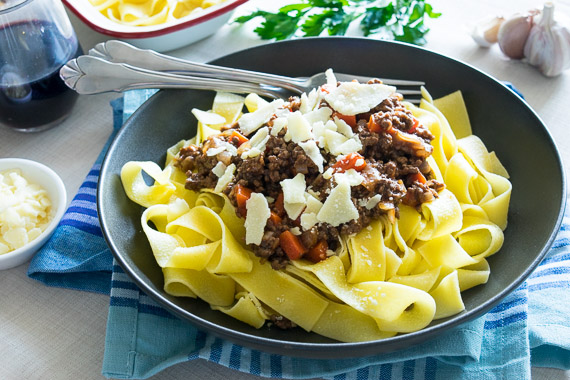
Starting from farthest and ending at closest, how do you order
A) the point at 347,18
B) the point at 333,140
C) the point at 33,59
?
1. the point at 347,18
2. the point at 33,59
3. the point at 333,140

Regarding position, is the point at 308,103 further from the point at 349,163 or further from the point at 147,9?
the point at 147,9

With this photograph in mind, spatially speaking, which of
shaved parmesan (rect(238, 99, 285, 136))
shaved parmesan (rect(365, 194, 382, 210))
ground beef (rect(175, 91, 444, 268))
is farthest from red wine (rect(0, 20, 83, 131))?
shaved parmesan (rect(365, 194, 382, 210))

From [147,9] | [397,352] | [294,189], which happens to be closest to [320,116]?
[294,189]

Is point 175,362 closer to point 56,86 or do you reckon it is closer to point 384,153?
point 384,153

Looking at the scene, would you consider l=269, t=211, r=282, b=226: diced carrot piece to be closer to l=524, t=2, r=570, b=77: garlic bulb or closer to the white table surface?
the white table surface

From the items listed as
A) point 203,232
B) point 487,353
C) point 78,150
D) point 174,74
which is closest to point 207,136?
point 174,74

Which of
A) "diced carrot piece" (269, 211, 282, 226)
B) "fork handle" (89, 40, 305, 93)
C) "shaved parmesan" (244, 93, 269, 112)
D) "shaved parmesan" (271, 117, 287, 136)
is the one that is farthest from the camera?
"shaved parmesan" (244, 93, 269, 112)

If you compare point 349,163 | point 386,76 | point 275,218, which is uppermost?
point 349,163

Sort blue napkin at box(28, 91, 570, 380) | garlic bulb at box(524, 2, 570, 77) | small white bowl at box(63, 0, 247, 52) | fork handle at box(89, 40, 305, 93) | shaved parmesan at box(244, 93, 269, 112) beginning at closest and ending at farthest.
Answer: blue napkin at box(28, 91, 570, 380), fork handle at box(89, 40, 305, 93), shaved parmesan at box(244, 93, 269, 112), garlic bulb at box(524, 2, 570, 77), small white bowl at box(63, 0, 247, 52)

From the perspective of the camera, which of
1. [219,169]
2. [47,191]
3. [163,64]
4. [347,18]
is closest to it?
[219,169]
